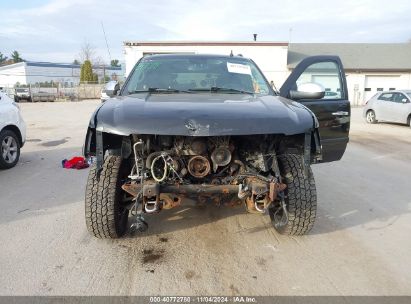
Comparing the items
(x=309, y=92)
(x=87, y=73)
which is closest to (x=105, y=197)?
(x=309, y=92)

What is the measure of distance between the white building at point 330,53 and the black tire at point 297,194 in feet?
69.5

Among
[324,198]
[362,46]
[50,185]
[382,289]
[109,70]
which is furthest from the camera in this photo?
[109,70]

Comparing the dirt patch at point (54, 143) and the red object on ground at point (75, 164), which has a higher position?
the red object on ground at point (75, 164)

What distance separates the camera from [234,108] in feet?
10.6

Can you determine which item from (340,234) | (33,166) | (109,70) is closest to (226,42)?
(33,166)

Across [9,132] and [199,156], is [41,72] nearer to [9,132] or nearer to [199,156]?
[9,132]

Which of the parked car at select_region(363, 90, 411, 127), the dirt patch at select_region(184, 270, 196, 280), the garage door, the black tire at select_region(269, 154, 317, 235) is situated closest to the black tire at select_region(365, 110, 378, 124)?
the parked car at select_region(363, 90, 411, 127)

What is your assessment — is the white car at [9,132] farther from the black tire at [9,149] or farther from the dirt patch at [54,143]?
the dirt patch at [54,143]

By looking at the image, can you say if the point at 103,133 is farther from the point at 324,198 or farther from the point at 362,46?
the point at 362,46

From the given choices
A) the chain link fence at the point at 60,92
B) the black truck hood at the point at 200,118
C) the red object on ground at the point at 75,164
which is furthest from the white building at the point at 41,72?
the black truck hood at the point at 200,118

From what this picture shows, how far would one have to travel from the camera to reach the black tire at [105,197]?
3355mm

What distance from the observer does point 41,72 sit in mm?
66125

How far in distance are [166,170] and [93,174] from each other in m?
0.70

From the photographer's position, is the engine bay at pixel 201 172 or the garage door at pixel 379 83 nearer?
the engine bay at pixel 201 172
